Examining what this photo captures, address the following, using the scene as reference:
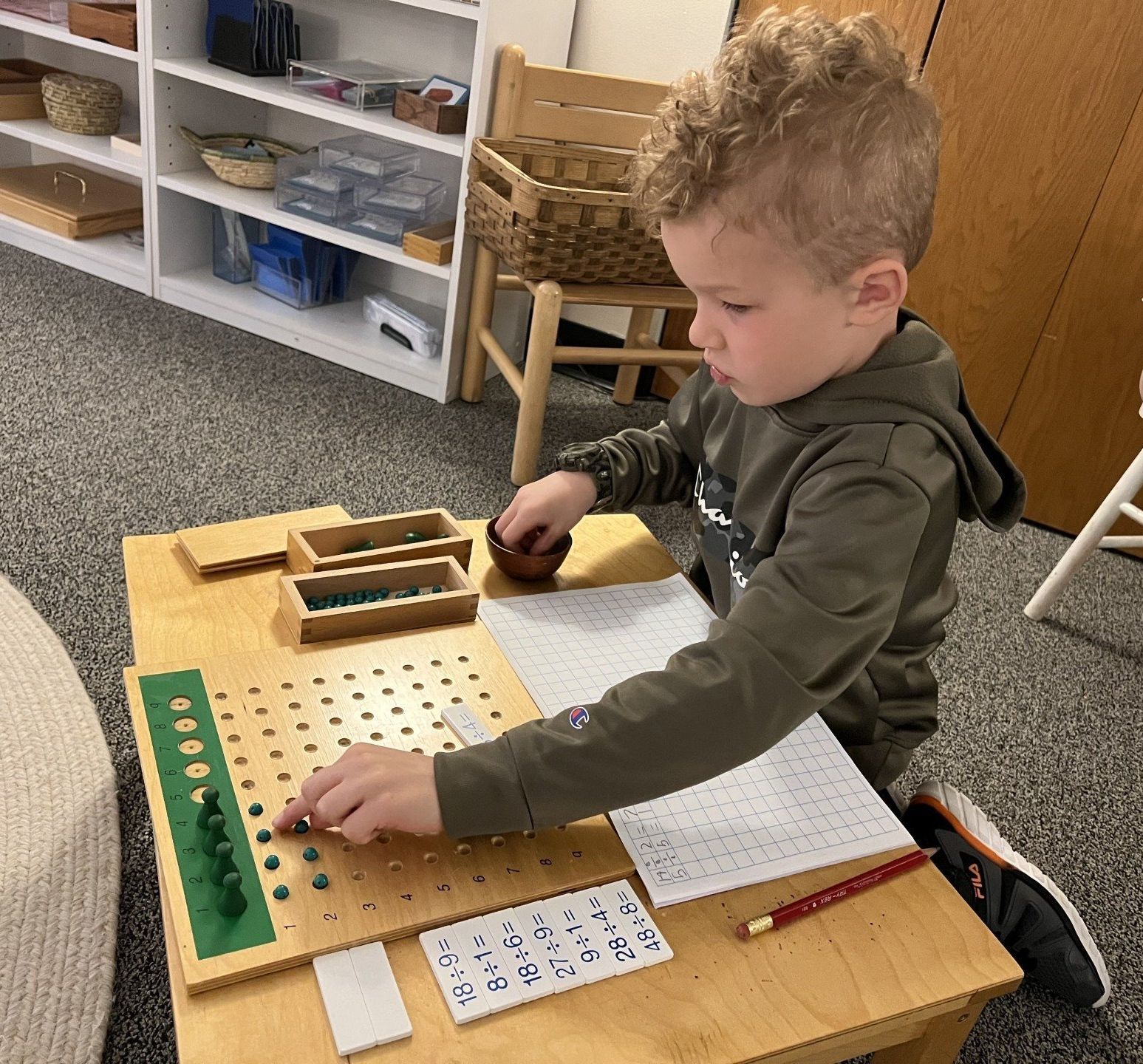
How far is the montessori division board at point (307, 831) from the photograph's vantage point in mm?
592

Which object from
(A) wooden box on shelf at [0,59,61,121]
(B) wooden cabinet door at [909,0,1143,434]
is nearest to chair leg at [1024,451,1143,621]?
(B) wooden cabinet door at [909,0,1143,434]

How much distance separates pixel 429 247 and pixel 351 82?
0.36 meters

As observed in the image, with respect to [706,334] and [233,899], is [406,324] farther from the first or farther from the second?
[233,899]

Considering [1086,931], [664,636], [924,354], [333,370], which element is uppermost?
[924,354]

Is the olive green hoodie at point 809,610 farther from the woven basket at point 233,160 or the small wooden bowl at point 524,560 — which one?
the woven basket at point 233,160

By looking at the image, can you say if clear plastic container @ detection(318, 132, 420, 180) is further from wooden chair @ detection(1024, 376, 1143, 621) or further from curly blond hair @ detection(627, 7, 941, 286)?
curly blond hair @ detection(627, 7, 941, 286)

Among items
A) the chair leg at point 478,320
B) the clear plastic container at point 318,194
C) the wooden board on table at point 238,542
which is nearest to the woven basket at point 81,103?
the clear plastic container at point 318,194

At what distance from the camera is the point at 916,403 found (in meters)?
0.78

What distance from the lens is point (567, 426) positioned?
2.17 metres

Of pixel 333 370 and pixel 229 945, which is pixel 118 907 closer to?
pixel 229 945

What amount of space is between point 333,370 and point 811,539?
5.50 feet

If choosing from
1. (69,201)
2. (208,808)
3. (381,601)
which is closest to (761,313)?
(381,601)

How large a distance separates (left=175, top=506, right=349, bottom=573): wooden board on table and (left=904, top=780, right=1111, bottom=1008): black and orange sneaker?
671mm

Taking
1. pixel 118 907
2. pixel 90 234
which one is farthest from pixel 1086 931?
pixel 90 234
